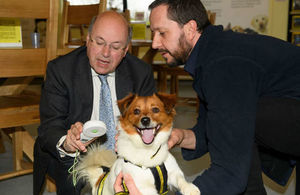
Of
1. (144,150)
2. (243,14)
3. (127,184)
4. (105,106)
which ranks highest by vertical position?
(243,14)

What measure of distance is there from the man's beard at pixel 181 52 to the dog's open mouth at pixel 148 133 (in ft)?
1.31

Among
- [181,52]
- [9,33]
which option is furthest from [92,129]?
[9,33]

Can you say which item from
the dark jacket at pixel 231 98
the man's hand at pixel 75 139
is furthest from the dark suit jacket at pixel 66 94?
the dark jacket at pixel 231 98

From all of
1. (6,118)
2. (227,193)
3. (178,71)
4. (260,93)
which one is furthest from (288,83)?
(178,71)

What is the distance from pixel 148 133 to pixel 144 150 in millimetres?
98

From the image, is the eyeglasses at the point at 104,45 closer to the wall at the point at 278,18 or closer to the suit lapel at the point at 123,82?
the suit lapel at the point at 123,82

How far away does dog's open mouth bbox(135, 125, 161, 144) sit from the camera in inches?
67.6

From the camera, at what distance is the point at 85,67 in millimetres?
2137

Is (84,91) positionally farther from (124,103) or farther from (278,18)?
(278,18)

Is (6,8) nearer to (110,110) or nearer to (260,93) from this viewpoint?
(110,110)

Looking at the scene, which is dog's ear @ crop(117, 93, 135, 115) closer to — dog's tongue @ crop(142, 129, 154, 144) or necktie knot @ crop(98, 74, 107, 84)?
dog's tongue @ crop(142, 129, 154, 144)

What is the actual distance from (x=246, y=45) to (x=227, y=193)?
68 centimetres

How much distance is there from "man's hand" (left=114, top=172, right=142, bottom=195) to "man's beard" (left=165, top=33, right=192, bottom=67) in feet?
2.30

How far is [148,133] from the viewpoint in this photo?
5.71 ft
